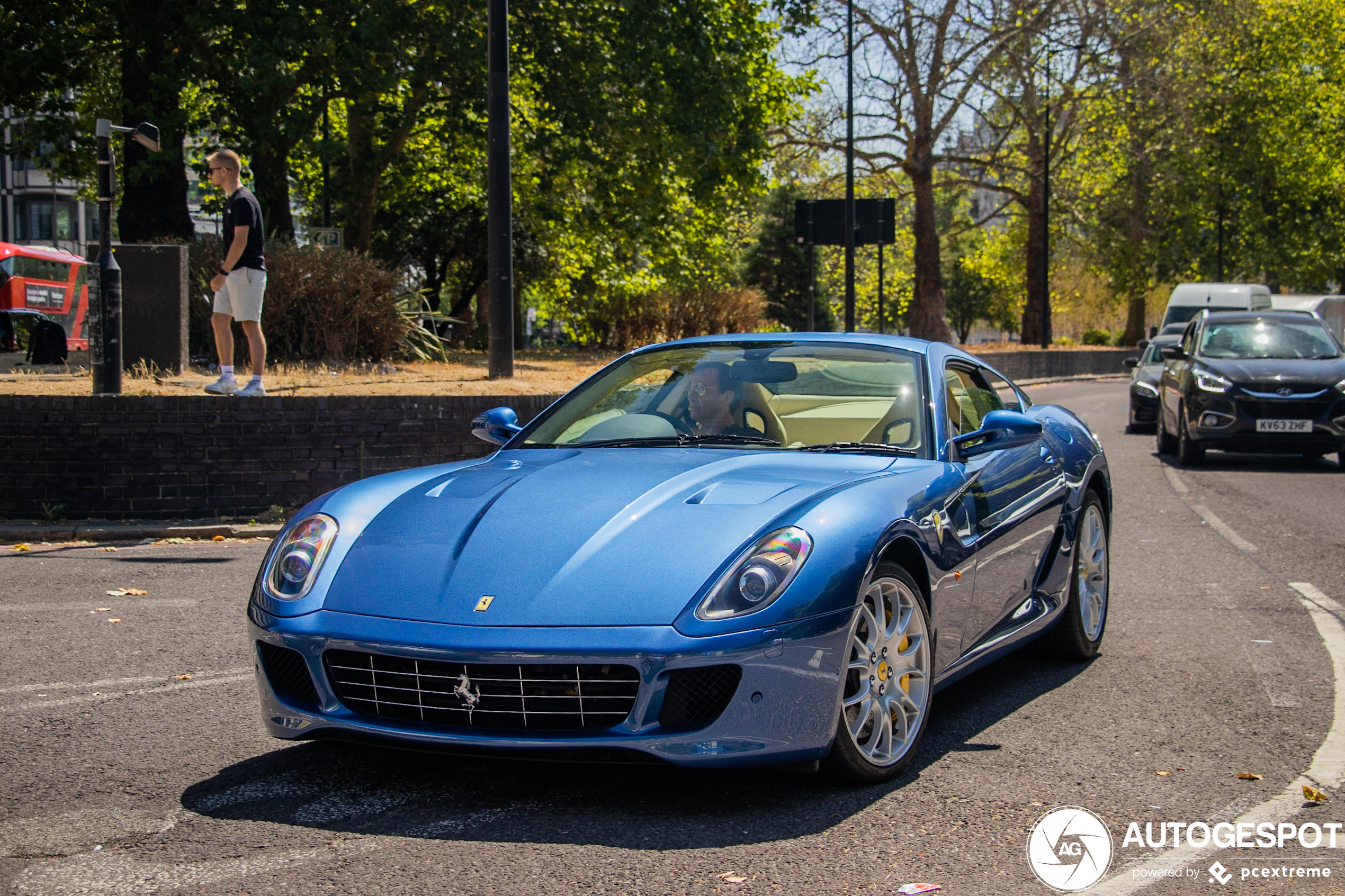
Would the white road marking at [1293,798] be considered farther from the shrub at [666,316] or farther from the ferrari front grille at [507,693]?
the shrub at [666,316]

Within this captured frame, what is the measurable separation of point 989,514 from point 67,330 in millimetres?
41092

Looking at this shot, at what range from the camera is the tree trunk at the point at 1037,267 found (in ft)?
150

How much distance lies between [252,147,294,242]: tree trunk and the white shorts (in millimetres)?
7823

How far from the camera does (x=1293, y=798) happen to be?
12.9ft

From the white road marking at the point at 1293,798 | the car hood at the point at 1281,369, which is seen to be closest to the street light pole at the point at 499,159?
the car hood at the point at 1281,369

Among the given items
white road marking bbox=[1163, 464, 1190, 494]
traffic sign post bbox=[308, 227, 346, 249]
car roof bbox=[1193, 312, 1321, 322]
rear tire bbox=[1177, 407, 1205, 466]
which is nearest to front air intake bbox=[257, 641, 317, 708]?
white road marking bbox=[1163, 464, 1190, 494]

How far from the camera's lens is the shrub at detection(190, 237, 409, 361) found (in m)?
15.8

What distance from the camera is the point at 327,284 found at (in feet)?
53.0

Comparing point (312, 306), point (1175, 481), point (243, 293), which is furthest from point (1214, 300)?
point (243, 293)

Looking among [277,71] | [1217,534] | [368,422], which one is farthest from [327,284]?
[1217,534]

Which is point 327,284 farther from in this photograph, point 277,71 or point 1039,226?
point 1039,226

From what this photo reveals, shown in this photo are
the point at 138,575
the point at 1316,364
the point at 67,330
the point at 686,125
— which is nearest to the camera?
the point at 138,575

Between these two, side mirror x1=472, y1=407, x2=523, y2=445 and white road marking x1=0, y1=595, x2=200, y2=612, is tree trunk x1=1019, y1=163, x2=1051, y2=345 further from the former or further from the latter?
side mirror x1=472, y1=407, x2=523, y2=445

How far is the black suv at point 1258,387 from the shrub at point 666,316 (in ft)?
42.7
